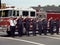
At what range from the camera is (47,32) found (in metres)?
29.2

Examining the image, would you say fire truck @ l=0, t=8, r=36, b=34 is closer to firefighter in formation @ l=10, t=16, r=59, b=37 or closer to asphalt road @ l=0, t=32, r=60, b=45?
firefighter in formation @ l=10, t=16, r=59, b=37

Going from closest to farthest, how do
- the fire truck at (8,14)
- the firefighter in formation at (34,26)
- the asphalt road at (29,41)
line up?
1. the asphalt road at (29,41)
2. the firefighter in formation at (34,26)
3. the fire truck at (8,14)

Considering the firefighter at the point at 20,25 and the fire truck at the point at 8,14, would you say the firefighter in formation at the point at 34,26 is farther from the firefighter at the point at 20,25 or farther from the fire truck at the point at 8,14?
the fire truck at the point at 8,14

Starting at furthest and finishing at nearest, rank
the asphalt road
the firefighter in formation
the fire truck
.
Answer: the fire truck → the firefighter in formation → the asphalt road

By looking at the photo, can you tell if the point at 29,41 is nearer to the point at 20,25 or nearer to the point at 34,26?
the point at 20,25

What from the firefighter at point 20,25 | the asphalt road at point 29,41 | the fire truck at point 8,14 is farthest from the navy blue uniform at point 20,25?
the asphalt road at point 29,41

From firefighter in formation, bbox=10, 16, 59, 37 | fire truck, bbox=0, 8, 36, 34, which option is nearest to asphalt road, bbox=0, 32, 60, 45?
firefighter in formation, bbox=10, 16, 59, 37

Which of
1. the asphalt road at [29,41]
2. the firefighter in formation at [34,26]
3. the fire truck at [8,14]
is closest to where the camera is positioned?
the asphalt road at [29,41]

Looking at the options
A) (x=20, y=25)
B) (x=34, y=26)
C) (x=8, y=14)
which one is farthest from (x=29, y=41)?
(x=8, y=14)

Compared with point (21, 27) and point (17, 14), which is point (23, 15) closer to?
point (17, 14)

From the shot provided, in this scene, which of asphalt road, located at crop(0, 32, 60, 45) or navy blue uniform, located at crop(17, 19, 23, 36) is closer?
asphalt road, located at crop(0, 32, 60, 45)

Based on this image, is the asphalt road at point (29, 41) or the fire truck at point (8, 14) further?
the fire truck at point (8, 14)

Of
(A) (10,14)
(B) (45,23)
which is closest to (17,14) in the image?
(A) (10,14)

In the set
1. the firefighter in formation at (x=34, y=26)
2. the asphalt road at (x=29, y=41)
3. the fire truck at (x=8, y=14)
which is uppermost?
the fire truck at (x=8, y=14)
